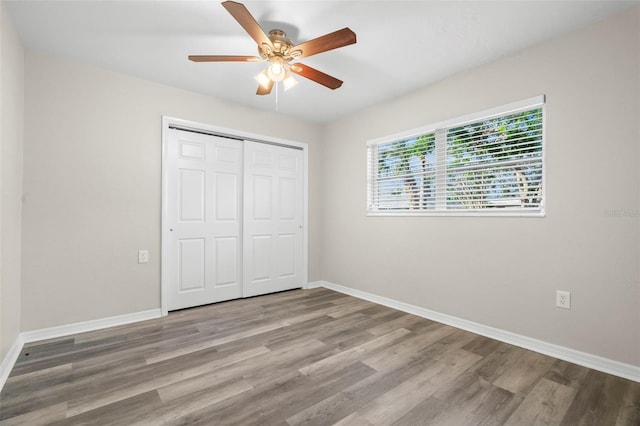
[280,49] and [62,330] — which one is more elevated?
[280,49]

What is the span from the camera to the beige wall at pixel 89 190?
2.57 meters

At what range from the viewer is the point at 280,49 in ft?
7.12

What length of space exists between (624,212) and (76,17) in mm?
4112

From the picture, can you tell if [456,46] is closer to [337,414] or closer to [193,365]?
[337,414]

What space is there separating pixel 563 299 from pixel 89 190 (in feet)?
13.7

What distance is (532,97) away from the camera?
2443 millimetres

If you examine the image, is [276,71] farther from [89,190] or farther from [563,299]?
[563,299]

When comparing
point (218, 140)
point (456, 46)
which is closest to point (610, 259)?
point (456, 46)

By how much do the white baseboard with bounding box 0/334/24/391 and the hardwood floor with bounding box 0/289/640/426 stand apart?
0.13 ft

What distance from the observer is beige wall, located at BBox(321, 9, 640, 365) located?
79.7 inches

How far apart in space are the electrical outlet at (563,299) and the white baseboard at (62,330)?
3.69m

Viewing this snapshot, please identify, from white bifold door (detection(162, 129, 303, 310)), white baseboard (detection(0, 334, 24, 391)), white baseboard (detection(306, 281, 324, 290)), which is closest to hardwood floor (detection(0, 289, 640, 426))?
white baseboard (detection(0, 334, 24, 391))

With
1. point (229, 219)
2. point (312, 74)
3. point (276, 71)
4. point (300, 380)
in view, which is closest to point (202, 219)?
point (229, 219)

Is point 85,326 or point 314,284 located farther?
point 314,284
